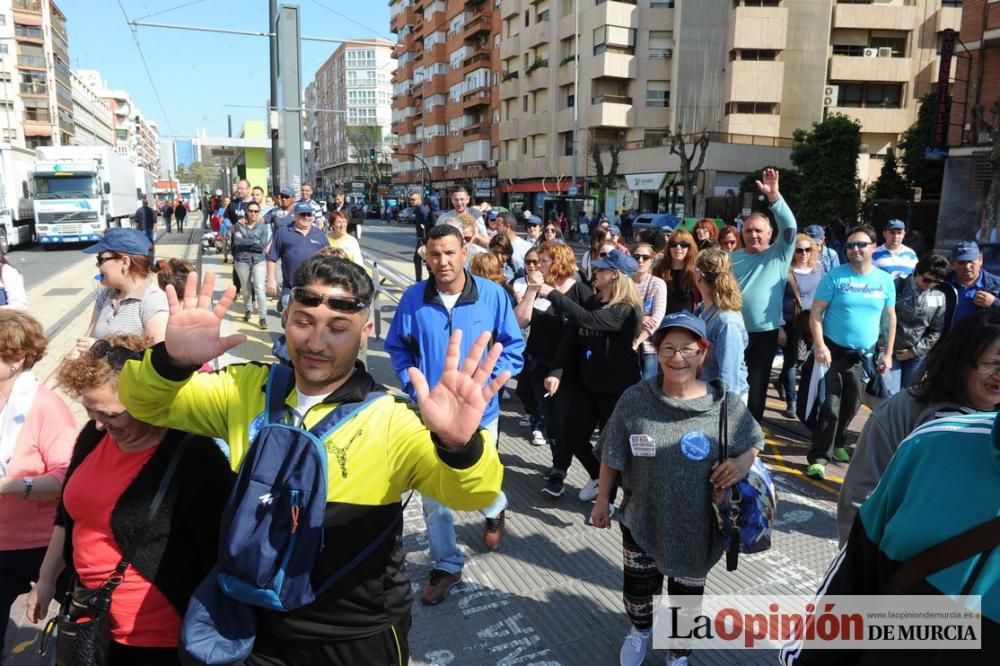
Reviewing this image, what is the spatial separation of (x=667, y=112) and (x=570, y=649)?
144ft

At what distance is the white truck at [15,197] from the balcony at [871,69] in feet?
128

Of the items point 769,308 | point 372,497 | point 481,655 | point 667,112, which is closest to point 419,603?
point 481,655

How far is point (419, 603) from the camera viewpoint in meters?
3.72

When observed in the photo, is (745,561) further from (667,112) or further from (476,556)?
(667,112)

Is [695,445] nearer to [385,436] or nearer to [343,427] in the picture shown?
[385,436]

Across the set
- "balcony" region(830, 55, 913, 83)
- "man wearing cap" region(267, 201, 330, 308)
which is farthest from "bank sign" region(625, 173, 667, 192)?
"man wearing cap" region(267, 201, 330, 308)

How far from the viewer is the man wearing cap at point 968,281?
5.74m

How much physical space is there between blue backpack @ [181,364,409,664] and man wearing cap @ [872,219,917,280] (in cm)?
739

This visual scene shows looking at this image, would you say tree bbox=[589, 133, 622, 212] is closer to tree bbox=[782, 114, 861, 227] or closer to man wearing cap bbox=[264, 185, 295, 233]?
tree bbox=[782, 114, 861, 227]

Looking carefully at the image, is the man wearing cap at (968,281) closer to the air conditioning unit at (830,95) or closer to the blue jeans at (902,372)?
the blue jeans at (902,372)

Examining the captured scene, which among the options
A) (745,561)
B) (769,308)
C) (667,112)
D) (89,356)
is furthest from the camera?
(667,112)

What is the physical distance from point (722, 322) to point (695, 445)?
1.58 meters

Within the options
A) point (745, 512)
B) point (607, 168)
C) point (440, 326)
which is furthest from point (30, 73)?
point (745, 512)

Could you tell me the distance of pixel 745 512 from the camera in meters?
2.83
